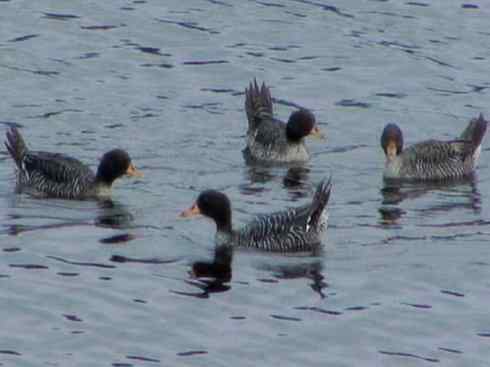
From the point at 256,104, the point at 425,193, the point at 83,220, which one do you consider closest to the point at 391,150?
the point at 425,193

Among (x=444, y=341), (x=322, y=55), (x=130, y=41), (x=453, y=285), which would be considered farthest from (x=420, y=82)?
(x=444, y=341)

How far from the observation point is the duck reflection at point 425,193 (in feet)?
88.0

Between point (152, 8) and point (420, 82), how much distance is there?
611cm

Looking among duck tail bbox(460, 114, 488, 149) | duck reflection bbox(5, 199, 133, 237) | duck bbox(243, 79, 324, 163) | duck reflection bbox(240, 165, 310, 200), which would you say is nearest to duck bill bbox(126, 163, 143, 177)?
duck reflection bbox(5, 199, 133, 237)

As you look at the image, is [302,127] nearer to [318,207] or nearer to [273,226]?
[318,207]

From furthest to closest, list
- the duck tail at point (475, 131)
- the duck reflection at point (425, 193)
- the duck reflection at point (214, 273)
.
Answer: the duck tail at point (475, 131)
the duck reflection at point (425, 193)
the duck reflection at point (214, 273)

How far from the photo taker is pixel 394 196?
92.1 ft

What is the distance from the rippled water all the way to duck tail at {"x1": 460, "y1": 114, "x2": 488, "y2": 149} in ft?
1.76

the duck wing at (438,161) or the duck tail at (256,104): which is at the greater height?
the duck tail at (256,104)

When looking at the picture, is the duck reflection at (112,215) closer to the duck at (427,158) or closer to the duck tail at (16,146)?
the duck tail at (16,146)

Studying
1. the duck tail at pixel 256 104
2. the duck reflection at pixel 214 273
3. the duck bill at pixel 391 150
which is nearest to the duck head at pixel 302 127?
the duck tail at pixel 256 104

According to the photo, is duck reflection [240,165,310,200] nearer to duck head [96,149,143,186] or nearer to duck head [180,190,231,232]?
duck head [96,149,143,186]

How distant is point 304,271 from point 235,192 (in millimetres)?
4246

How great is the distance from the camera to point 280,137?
30.4 meters
